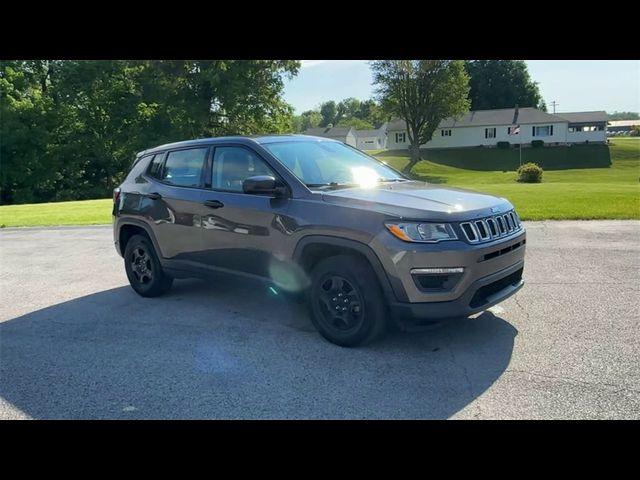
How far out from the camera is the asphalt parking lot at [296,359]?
3.54m

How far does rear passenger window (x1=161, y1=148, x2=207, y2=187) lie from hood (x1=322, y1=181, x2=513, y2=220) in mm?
1823

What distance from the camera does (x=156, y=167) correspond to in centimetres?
631

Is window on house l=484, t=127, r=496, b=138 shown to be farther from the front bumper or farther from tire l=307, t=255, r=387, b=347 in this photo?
tire l=307, t=255, r=387, b=347

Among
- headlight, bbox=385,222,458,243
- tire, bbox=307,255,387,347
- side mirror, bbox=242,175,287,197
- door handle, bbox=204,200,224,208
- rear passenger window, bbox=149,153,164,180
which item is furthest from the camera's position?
rear passenger window, bbox=149,153,164,180

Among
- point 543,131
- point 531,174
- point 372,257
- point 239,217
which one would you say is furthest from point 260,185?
point 543,131

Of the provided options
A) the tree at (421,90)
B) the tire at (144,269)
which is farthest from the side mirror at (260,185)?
the tree at (421,90)

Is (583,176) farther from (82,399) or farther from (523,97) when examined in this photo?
(82,399)

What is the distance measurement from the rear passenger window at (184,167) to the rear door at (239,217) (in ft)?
0.69

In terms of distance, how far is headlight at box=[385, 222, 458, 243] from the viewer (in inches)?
158

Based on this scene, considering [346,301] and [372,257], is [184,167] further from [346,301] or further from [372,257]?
[372,257]

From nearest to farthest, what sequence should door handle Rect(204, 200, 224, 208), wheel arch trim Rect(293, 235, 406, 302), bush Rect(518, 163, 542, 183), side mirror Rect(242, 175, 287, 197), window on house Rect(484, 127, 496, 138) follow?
wheel arch trim Rect(293, 235, 406, 302) < side mirror Rect(242, 175, 287, 197) < door handle Rect(204, 200, 224, 208) < bush Rect(518, 163, 542, 183) < window on house Rect(484, 127, 496, 138)

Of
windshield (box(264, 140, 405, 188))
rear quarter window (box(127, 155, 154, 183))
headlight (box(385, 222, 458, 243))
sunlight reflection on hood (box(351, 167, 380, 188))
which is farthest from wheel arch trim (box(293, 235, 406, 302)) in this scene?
rear quarter window (box(127, 155, 154, 183))

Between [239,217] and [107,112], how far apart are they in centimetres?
4044

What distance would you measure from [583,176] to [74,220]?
43.3 m
